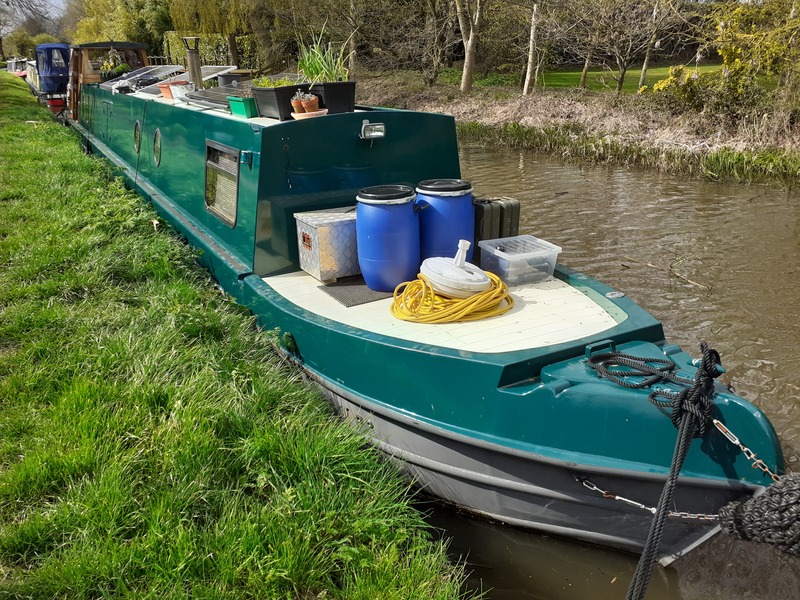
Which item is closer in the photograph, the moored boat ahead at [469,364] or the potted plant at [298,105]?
the moored boat ahead at [469,364]

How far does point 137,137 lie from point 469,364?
6.75 m

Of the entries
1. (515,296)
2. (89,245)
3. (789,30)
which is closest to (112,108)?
(89,245)

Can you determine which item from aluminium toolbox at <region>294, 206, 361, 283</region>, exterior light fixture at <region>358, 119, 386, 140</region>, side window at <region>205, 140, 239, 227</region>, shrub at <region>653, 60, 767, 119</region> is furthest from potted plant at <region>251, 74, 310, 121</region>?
shrub at <region>653, 60, 767, 119</region>

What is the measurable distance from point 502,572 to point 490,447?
735mm

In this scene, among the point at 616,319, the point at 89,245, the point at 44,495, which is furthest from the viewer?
the point at 89,245

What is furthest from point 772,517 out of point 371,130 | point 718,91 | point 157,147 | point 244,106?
point 718,91

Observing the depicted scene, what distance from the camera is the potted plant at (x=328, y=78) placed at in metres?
4.81

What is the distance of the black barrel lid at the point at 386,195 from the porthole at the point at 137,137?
5.23 m

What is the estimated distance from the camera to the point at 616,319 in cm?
376

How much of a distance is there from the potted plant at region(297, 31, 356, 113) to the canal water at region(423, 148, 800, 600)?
9.82ft

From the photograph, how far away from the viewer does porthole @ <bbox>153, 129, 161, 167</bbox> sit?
7301 millimetres

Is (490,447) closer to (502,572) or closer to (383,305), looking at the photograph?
(502,572)

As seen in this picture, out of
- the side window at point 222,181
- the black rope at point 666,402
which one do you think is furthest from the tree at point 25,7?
the black rope at point 666,402

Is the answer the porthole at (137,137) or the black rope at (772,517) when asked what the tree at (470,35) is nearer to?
the porthole at (137,137)
